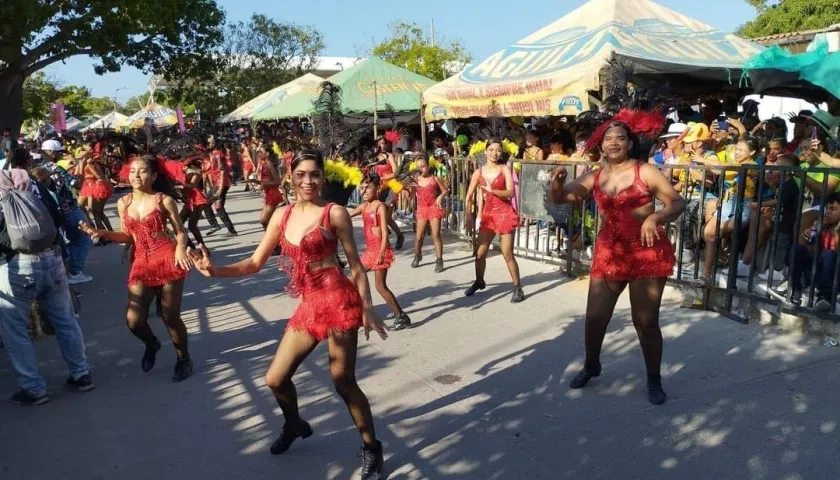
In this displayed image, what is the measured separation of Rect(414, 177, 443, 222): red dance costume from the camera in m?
8.83

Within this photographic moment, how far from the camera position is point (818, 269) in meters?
5.59

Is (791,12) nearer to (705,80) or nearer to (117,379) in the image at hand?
(705,80)

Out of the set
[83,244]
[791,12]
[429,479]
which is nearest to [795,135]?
[429,479]

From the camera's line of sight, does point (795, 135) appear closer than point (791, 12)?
Yes

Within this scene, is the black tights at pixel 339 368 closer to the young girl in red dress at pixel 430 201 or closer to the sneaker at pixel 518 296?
the sneaker at pixel 518 296

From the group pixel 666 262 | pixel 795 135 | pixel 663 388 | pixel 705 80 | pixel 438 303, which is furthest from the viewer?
pixel 705 80

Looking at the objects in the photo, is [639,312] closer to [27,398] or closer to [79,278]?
[27,398]

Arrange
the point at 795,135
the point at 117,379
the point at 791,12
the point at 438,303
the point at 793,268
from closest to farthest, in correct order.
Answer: the point at 117,379 < the point at 793,268 < the point at 438,303 < the point at 795,135 < the point at 791,12

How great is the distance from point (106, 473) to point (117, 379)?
158 cm

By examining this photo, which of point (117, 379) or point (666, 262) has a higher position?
point (666, 262)

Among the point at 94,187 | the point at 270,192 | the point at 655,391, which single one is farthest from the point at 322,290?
the point at 94,187

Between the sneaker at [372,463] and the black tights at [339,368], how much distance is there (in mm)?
37

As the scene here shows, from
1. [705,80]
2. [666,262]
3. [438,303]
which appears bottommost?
[438,303]

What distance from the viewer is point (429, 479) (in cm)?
359
